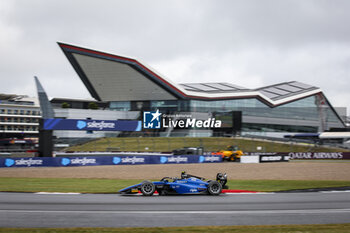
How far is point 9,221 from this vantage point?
32.6 ft

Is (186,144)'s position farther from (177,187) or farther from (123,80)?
(177,187)

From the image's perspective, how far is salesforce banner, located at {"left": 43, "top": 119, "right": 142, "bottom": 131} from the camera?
37.4 metres

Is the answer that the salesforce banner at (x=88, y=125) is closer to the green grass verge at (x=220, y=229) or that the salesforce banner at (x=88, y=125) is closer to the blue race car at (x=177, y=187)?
the blue race car at (x=177, y=187)

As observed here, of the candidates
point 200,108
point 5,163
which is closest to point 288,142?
point 200,108

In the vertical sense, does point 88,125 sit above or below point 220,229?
above

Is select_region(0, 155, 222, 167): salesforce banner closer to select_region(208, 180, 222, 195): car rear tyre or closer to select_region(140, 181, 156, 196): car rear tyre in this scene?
select_region(140, 181, 156, 196): car rear tyre

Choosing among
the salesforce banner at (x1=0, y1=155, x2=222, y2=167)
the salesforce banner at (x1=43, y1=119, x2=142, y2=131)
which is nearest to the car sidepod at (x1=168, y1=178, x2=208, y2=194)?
the salesforce banner at (x1=0, y1=155, x2=222, y2=167)

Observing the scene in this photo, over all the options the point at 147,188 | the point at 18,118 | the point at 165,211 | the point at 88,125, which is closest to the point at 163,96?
the point at 18,118

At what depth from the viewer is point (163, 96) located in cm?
8856

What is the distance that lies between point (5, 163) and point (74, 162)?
257 inches

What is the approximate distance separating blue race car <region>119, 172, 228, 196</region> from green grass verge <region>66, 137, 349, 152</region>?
49.1 meters

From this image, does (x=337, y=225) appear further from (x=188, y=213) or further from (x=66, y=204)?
(x=66, y=204)

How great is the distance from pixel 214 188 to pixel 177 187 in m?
1.81

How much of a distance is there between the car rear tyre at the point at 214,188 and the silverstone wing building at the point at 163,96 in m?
59.5
